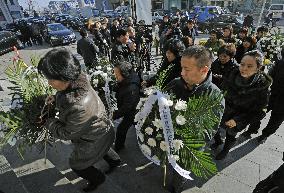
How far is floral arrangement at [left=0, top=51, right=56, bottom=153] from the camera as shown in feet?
9.68

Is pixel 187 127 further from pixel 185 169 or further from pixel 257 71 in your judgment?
pixel 257 71

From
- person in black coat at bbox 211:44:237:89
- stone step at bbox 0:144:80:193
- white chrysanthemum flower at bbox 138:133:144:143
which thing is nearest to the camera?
white chrysanthemum flower at bbox 138:133:144:143

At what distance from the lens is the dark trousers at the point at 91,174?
10.4 ft

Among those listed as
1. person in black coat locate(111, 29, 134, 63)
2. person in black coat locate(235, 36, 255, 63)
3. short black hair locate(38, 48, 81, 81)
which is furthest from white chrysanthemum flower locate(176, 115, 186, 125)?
person in black coat locate(235, 36, 255, 63)

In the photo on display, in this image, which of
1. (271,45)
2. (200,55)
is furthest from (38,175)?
(271,45)

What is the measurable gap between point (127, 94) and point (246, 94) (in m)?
1.79

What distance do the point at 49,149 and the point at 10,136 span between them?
168 cm

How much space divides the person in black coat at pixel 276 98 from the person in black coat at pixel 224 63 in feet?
2.45

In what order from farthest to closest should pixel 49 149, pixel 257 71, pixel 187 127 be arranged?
pixel 49 149
pixel 257 71
pixel 187 127

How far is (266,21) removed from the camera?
80.0ft

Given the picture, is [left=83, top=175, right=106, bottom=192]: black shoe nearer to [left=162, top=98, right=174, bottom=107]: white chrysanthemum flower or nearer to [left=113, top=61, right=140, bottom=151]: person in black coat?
[left=113, top=61, right=140, bottom=151]: person in black coat

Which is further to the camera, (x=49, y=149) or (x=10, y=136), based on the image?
A: (x=49, y=149)

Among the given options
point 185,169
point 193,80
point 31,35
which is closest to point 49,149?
point 185,169

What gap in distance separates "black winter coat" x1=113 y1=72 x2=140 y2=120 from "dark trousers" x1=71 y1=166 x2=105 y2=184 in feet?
3.27
